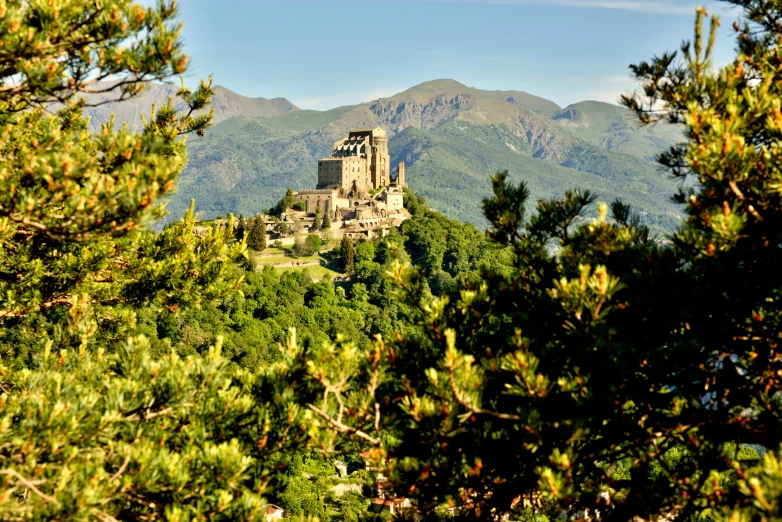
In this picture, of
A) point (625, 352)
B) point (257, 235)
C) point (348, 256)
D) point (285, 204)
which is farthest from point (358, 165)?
point (625, 352)

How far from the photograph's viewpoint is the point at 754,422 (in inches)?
193

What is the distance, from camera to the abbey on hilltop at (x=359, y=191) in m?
82.4

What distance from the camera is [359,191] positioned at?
87.8 meters

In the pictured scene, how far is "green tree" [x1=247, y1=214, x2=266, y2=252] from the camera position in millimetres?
70625

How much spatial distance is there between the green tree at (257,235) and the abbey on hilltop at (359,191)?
10.1 metres

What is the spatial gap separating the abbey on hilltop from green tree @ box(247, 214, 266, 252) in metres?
10.1

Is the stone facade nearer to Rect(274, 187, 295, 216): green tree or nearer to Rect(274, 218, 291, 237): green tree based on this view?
Rect(274, 187, 295, 216): green tree

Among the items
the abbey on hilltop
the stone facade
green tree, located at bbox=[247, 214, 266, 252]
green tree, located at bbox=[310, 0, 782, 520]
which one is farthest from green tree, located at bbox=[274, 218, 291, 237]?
green tree, located at bbox=[310, 0, 782, 520]

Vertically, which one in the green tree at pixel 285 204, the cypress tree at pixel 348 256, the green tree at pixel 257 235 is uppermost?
the green tree at pixel 285 204

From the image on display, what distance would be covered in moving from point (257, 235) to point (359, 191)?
20.3 metres

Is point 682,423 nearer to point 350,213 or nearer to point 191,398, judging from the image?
point 191,398

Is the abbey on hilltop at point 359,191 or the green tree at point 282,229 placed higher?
the abbey on hilltop at point 359,191

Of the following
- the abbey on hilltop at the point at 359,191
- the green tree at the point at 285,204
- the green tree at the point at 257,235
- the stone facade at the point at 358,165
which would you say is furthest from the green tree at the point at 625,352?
the stone facade at the point at 358,165

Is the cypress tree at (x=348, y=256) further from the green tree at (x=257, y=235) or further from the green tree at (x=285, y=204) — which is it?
the green tree at (x=285, y=204)
